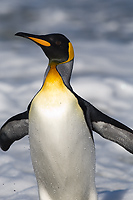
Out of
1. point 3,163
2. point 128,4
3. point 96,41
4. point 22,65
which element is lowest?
point 3,163

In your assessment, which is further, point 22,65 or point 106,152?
point 22,65

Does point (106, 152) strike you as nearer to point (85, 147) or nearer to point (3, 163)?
point (3, 163)

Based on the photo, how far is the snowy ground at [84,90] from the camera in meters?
3.41

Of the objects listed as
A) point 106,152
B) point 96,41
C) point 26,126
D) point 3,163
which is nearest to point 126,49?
point 96,41

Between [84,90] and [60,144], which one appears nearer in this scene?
[60,144]

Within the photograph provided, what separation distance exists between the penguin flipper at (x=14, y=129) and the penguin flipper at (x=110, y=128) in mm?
373

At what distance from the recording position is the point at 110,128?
2539 mm

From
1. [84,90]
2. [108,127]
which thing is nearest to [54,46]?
[108,127]

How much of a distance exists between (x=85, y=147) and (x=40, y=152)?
0.23 metres

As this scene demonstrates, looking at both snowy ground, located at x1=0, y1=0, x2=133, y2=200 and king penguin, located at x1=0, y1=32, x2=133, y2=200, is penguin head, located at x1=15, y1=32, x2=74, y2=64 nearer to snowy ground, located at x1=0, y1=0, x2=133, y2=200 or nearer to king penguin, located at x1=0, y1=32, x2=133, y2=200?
king penguin, located at x1=0, y1=32, x2=133, y2=200

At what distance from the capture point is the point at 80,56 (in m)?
6.61

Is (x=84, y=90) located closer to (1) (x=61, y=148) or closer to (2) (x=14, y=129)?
(2) (x=14, y=129)

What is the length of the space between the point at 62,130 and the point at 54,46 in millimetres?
416

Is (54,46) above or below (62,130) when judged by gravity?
above
